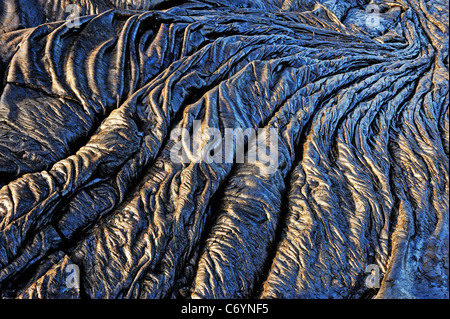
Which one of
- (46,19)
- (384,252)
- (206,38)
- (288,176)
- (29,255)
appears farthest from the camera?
(206,38)

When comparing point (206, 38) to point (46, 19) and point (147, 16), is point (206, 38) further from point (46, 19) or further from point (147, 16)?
point (46, 19)

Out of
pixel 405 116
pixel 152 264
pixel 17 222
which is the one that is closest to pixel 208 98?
pixel 152 264

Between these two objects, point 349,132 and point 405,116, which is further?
point 405,116

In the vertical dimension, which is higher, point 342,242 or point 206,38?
point 206,38

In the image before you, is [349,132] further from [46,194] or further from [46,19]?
[46,19]

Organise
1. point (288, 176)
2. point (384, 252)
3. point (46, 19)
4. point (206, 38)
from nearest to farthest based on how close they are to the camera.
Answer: point (384, 252)
point (288, 176)
point (46, 19)
point (206, 38)

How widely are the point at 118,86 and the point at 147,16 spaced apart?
803mm

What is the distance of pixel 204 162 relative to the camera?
2.65 m

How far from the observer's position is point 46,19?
326 cm

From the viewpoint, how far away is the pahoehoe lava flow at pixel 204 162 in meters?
2.18

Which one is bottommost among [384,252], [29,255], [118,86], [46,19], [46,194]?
[384,252]

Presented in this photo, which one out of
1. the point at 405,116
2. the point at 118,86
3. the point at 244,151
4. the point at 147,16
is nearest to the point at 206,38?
the point at 147,16

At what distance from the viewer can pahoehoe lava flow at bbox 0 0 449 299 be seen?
2.18 m

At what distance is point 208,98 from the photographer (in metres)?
3.01
